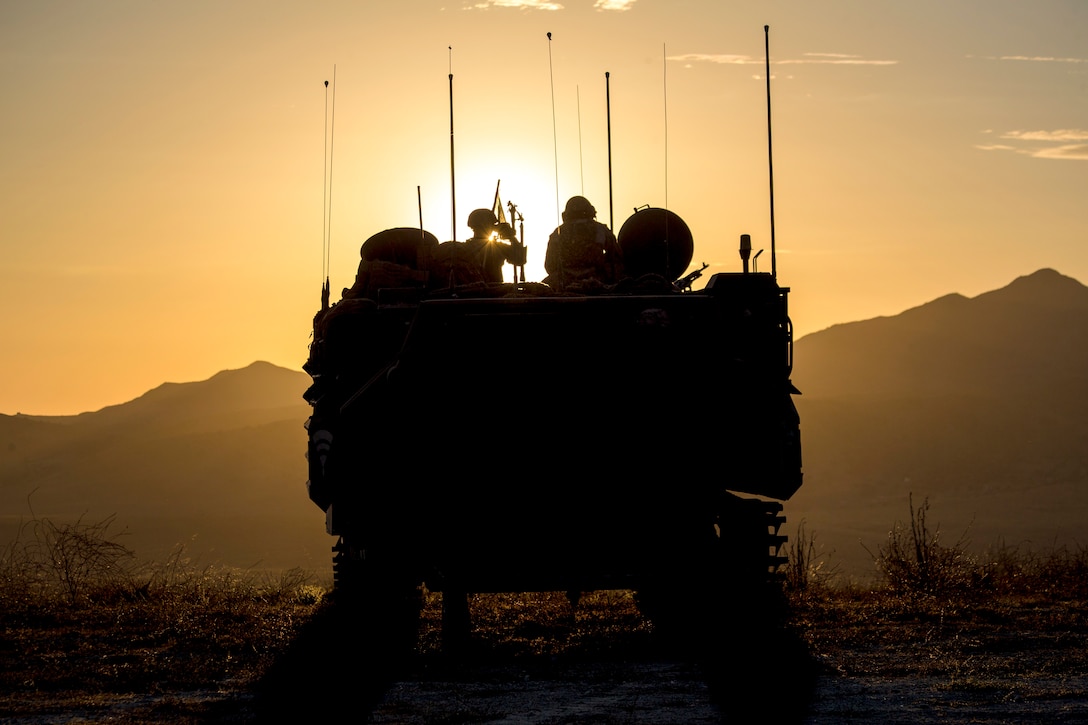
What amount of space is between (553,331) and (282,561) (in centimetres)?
5340

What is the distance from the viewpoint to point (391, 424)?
31.5 ft

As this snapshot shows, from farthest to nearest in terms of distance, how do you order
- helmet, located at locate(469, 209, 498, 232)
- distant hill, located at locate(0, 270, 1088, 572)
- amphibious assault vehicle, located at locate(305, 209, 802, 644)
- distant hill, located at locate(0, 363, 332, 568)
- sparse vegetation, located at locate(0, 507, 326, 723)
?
distant hill, located at locate(0, 270, 1088, 572) < distant hill, located at locate(0, 363, 332, 568) < helmet, located at locate(469, 209, 498, 232) < amphibious assault vehicle, located at locate(305, 209, 802, 644) < sparse vegetation, located at locate(0, 507, 326, 723)

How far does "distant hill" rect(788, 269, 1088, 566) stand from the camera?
78.2 meters

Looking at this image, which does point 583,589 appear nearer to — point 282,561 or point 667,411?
point 667,411

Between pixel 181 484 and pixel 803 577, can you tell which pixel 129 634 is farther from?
pixel 181 484

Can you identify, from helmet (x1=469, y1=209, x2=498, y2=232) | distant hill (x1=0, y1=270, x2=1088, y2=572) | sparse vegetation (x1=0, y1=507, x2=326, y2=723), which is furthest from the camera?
distant hill (x1=0, y1=270, x2=1088, y2=572)

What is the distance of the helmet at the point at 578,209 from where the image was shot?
41.2 ft

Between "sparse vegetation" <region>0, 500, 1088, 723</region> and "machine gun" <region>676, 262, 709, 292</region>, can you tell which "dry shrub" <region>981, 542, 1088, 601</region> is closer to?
"sparse vegetation" <region>0, 500, 1088, 723</region>

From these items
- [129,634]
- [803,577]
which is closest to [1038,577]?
[803,577]

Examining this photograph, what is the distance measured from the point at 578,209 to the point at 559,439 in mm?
3395

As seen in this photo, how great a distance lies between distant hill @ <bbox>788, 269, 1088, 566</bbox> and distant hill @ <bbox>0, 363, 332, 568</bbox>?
2701 centimetres

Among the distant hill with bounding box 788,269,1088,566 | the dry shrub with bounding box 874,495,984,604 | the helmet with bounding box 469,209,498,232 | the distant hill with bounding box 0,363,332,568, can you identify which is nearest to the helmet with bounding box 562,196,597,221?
the helmet with bounding box 469,209,498,232

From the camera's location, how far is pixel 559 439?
9.70 metres

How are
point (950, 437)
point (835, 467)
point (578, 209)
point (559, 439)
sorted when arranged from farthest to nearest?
point (950, 437) < point (835, 467) < point (578, 209) < point (559, 439)
